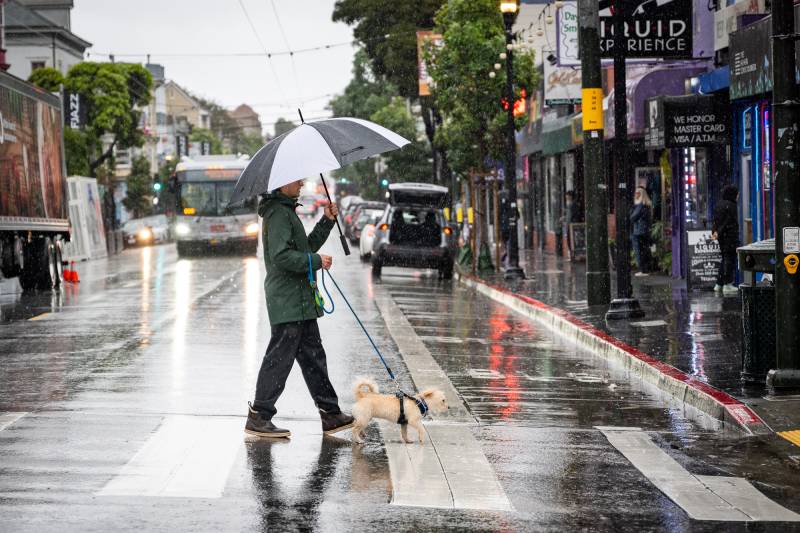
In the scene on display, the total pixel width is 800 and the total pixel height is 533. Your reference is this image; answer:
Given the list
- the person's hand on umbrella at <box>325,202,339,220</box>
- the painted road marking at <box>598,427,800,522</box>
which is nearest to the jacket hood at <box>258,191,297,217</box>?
the person's hand on umbrella at <box>325,202,339,220</box>

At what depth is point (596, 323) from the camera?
16953mm

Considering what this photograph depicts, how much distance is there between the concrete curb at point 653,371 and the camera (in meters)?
9.91

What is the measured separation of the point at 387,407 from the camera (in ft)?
29.1

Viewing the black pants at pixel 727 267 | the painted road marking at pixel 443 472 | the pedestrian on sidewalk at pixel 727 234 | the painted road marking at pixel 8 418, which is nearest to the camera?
the painted road marking at pixel 443 472

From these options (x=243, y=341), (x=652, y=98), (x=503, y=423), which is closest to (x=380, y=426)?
(x=503, y=423)

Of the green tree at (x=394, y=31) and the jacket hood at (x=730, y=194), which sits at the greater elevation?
the green tree at (x=394, y=31)

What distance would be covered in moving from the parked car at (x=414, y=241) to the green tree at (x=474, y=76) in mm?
4411

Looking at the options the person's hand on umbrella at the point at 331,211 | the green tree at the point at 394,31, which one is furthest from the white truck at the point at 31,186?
the green tree at the point at 394,31

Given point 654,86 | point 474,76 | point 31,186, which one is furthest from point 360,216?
point 654,86

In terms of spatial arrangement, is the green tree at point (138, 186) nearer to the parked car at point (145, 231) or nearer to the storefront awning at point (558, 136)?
the parked car at point (145, 231)

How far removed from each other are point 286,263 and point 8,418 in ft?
Answer: 8.48

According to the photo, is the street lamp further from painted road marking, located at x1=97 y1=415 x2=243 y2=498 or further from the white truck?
painted road marking, located at x1=97 y1=415 x2=243 y2=498

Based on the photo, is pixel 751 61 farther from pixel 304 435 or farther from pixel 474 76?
pixel 474 76

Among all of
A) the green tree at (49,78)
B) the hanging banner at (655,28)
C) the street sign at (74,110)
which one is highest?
the green tree at (49,78)
